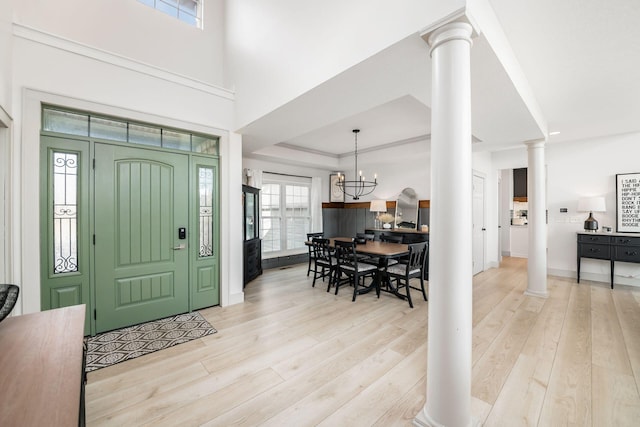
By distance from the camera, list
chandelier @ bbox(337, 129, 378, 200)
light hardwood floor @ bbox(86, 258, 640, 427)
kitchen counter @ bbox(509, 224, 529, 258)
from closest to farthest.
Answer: light hardwood floor @ bbox(86, 258, 640, 427)
chandelier @ bbox(337, 129, 378, 200)
kitchen counter @ bbox(509, 224, 529, 258)

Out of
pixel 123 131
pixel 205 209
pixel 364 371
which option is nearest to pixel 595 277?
Result: pixel 364 371

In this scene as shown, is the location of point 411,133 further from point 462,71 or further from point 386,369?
point 386,369

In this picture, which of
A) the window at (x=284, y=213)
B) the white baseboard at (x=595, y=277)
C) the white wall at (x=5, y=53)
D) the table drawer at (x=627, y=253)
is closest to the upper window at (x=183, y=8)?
the white wall at (x=5, y=53)

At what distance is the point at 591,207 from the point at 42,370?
22.0ft

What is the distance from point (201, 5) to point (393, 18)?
366 cm

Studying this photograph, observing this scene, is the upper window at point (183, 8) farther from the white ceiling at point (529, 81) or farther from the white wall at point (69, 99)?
the white ceiling at point (529, 81)

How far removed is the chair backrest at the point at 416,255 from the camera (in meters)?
3.70

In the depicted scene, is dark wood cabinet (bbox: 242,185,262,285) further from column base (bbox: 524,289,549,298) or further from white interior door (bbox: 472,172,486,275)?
column base (bbox: 524,289,549,298)

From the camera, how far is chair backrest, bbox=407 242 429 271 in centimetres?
370

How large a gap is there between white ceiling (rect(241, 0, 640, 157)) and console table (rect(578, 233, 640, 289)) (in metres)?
1.72

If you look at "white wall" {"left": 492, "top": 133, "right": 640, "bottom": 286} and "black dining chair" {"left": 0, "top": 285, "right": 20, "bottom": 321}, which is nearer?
"black dining chair" {"left": 0, "top": 285, "right": 20, "bottom": 321}

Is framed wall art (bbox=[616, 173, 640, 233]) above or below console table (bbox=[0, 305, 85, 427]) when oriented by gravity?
above

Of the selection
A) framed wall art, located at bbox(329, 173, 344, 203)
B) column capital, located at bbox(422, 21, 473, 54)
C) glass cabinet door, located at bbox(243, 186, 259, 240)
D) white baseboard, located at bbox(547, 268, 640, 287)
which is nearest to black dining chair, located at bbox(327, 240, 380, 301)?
glass cabinet door, located at bbox(243, 186, 259, 240)

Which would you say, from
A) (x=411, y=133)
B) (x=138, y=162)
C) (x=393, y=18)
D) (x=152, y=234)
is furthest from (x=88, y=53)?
(x=411, y=133)
